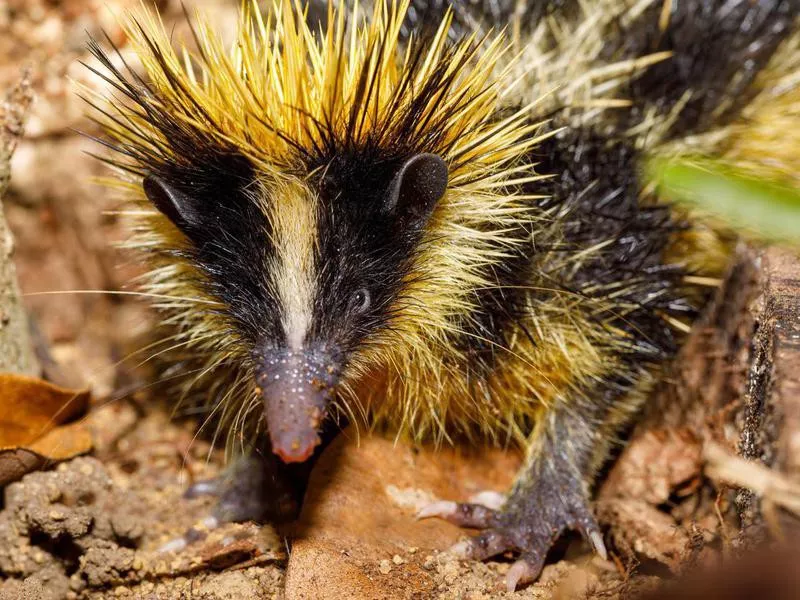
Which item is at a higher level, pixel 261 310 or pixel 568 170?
pixel 568 170

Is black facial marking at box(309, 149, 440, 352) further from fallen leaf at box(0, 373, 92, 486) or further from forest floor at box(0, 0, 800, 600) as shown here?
fallen leaf at box(0, 373, 92, 486)

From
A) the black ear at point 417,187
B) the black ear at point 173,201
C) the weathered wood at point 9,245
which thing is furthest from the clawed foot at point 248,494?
the black ear at point 417,187

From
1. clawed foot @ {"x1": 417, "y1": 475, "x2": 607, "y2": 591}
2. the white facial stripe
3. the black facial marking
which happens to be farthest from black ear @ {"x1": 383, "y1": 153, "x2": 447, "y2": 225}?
clawed foot @ {"x1": 417, "y1": 475, "x2": 607, "y2": 591}

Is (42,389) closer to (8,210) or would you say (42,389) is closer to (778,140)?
(8,210)

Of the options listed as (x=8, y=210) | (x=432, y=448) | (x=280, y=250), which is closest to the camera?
(x=280, y=250)

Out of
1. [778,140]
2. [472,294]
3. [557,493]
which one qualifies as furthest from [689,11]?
[557,493]

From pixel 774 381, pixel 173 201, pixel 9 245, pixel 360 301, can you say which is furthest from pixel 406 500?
pixel 9 245

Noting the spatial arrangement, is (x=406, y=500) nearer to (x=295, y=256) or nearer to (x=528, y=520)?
(x=528, y=520)
